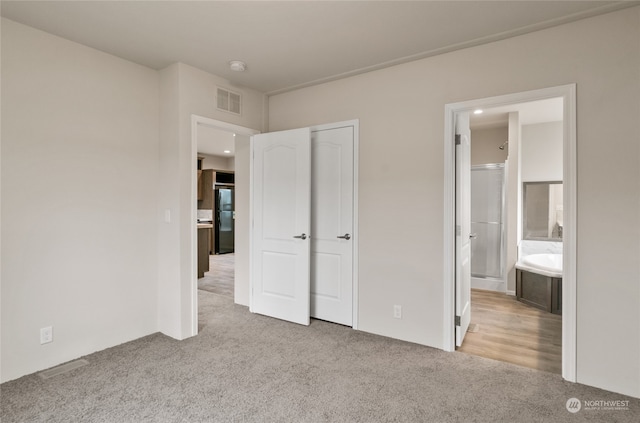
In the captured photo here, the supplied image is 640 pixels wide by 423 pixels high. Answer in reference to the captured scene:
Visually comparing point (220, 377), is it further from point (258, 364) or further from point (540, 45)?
point (540, 45)

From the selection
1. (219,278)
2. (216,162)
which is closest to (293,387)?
(219,278)

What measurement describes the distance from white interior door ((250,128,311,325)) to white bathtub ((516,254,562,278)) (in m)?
3.08

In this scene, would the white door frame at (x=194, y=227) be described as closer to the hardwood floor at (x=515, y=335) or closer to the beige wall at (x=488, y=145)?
the hardwood floor at (x=515, y=335)

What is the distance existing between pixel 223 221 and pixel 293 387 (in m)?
6.98

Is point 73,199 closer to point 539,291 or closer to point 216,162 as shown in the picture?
point 539,291

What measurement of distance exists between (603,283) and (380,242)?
1.68 metres

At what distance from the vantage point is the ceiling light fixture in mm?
3176

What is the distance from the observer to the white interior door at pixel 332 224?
3.54 metres

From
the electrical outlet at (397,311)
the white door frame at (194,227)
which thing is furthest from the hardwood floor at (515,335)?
the white door frame at (194,227)

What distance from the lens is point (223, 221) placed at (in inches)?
349

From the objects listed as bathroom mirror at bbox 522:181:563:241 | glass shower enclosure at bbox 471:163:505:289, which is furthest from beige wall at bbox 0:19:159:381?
bathroom mirror at bbox 522:181:563:241

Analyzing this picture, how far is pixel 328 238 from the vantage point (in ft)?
12.1

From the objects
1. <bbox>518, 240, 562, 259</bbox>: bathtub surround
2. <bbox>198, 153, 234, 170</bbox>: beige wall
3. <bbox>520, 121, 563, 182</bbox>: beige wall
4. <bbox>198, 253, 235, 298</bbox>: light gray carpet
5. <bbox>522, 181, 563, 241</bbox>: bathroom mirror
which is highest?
<bbox>198, 153, 234, 170</bbox>: beige wall

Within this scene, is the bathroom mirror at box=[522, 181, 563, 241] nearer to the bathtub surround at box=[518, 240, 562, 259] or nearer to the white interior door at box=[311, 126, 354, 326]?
the bathtub surround at box=[518, 240, 562, 259]
